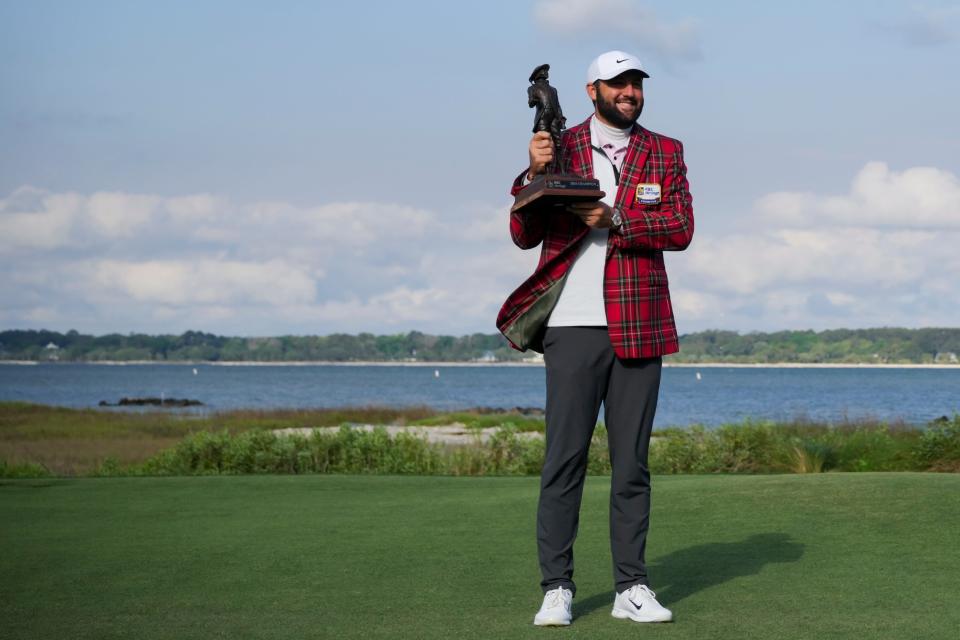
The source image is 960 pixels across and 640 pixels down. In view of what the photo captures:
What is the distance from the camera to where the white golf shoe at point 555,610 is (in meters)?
4.44

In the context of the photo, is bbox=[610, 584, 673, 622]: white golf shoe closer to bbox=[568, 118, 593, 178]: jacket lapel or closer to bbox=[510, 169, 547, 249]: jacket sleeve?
bbox=[510, 169, 547, 249]: jacket sleeve

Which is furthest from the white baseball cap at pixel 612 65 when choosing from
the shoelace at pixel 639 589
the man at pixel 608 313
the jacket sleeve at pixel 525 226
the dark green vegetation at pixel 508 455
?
the dark green vegetation at pixel 508 455

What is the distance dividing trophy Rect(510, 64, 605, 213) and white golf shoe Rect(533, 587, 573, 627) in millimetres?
1559

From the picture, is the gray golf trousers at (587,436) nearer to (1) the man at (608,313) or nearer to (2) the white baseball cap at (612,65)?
(1) the man at (608,313)

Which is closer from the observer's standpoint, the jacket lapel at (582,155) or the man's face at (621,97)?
the man's face at (621,97)

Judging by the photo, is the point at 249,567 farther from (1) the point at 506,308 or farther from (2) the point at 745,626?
(2) the point at 745,626

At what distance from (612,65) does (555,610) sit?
2.20 m

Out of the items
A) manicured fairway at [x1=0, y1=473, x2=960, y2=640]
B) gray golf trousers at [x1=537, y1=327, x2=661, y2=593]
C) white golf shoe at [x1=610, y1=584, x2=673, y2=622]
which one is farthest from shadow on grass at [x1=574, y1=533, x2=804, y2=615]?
gray golf trousers at [x1=537, y1=327, x2=661, y2=593]

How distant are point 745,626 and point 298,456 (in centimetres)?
1004

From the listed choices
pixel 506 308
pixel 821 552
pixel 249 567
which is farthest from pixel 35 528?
pixel 821 552

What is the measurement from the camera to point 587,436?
4.65m

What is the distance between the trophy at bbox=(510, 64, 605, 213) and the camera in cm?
432

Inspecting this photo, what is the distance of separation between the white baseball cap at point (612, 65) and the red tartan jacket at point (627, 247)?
27cm

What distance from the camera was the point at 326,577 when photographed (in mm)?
5676
